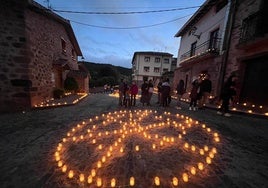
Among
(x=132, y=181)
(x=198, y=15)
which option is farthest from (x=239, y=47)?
(x=132, y=181)

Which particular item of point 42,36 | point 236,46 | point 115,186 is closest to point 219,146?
point 115,186

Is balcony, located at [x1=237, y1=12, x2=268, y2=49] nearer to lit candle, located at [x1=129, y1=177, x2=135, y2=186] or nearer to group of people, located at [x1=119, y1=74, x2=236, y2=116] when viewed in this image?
group of people, located at [x1=119, y1=74, x2=236, y2=116]

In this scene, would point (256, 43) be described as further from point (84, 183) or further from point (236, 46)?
point (84, 183)

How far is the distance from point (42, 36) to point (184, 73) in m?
15.6

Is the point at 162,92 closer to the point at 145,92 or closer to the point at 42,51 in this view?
the point at 145,92

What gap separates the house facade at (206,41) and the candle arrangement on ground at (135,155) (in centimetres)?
820

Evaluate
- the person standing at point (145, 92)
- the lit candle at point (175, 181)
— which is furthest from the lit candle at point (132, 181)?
the person standing at point (145, 92)

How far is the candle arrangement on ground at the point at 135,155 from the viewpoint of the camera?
276 centimetres

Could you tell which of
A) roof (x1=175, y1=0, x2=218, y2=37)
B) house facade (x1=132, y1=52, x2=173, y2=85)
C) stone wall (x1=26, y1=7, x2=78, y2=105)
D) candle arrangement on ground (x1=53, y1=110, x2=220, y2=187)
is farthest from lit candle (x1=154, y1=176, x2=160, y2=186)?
house facade (x1=132, y1=52, x2=173, y2=85)

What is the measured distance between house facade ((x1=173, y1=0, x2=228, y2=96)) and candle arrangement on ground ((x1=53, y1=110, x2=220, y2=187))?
26.9ft

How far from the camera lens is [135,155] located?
359 centimetres

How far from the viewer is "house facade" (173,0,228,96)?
507 inches

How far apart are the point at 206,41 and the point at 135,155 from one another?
1464 cm

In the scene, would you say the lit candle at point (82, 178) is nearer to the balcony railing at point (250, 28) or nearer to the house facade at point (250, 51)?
the house facade at point (250, 51)
